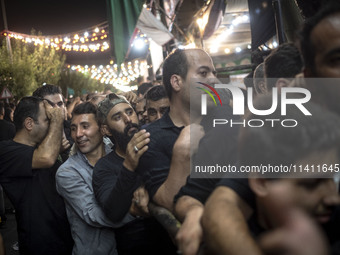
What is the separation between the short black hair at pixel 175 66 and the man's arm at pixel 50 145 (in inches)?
55.0

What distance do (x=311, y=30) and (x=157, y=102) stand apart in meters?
2.84

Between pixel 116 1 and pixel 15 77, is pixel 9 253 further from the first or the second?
pixel 15 77

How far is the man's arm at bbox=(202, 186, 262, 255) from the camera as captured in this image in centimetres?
95

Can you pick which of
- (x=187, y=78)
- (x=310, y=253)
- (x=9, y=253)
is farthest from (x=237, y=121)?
(x=9, y=253)

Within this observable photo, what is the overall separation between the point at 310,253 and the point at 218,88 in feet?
5.85

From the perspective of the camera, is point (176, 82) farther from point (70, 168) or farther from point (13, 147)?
point (13, 147)

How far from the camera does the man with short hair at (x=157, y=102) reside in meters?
4.11

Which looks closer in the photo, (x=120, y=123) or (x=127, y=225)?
(x=127, y=225)

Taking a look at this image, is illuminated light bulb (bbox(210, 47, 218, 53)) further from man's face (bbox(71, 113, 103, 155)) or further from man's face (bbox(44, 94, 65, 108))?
man's face (bbox(71, 113, 103, 155))

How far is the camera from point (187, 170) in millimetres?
1744

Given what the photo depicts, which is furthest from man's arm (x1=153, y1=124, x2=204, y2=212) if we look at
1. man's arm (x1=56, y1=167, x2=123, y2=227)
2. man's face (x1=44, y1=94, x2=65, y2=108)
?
man's face (x1=44, y1=94, x2=65, y2=108)

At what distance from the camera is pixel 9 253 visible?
5465 mm

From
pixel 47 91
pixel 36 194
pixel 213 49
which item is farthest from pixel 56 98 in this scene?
pixel 213 49

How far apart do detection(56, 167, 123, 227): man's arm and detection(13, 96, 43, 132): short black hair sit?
0.88m
